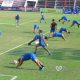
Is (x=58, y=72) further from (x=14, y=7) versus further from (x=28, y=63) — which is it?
(x=14, y=7)

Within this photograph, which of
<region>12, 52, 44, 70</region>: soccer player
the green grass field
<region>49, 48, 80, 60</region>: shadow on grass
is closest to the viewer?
the green grass field

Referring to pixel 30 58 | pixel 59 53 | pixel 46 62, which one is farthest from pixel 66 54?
pixel 30 58

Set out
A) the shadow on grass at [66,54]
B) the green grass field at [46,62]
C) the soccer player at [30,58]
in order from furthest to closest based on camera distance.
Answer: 1. the shadow on grass at [66,54]
2. the soccer player at [30,58]
3. the green grass field at [46,62]

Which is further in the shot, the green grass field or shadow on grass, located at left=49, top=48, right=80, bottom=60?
shadow on grass, located at left=49, top=48, right=80, bottom=60

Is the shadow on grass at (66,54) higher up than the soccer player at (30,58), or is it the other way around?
the soccer player at (30,58)

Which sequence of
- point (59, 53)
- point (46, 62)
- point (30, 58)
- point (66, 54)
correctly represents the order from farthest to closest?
1. point (59, 53)
2. point (66, 54)
3. point (46, 62)
4. point (30, 58)

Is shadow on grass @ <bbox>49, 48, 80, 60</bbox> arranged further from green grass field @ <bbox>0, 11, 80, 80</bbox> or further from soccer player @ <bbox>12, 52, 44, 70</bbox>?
soccer player @ <bbox>12, 52, 44, 70</bbox>

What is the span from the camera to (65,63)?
20828mm

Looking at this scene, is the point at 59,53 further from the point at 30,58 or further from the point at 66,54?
the point at 30,58

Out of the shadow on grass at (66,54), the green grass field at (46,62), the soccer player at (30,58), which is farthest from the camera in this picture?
the shadow on grass at (66,54)

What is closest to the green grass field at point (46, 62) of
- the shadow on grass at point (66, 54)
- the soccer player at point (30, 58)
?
the shadow on grass at point (66, 54)

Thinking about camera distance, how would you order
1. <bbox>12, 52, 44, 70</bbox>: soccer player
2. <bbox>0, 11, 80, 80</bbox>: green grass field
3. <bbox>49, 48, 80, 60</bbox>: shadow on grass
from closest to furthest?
<bbox>0, 11, 80, 80</bbox>: green grass field, <bbox>12, 52, 44, 70</bbox>: soccer player, <bbox>49, 48, 80, 60</bbox>: shadow on grass

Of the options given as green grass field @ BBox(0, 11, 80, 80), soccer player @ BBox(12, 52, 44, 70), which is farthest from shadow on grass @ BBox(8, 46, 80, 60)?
soccer player @ BBox(12, 52, 44, 70)

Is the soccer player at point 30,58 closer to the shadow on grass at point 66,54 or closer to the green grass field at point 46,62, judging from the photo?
the green grass field at point 46,62
